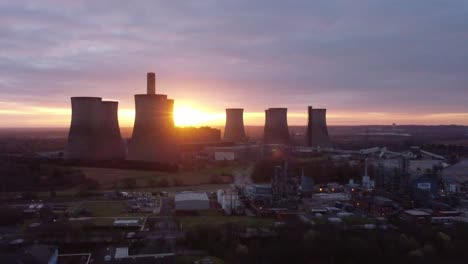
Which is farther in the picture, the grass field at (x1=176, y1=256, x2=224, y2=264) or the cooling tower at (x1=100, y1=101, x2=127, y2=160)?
the cooling tower at (x1=100, y1=101, x2=127, y2=160)

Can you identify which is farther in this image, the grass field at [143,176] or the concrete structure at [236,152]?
the concrete structure at [236,152]

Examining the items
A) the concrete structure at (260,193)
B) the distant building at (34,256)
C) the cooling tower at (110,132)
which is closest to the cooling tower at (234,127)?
the cooling tower at (110,132)

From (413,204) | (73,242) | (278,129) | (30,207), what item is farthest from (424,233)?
(278,129)

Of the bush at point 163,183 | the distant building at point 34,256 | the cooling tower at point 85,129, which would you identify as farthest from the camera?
the cooling tower at point 85,129

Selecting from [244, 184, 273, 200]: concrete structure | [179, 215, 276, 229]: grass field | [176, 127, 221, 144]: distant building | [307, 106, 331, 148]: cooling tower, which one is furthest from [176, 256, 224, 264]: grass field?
[176, 127, 221, 144]: distant building

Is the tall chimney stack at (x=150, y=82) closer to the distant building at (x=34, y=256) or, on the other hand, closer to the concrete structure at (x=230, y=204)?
the concrete structure at (x=230, y=204)

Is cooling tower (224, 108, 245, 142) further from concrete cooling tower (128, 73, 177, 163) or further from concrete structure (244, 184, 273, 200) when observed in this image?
concrete structure (244, 184, 273, 200)

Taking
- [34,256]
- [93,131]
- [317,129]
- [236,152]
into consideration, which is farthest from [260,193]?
[317,129]

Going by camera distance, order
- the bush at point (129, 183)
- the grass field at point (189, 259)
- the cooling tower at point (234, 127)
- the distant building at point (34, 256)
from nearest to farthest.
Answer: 1. the distant building at point (34, 256)
2. the grass field at point (189, 259)
3. the bush at point (129, 183)
4. the cooling tower at point (234, 127)
